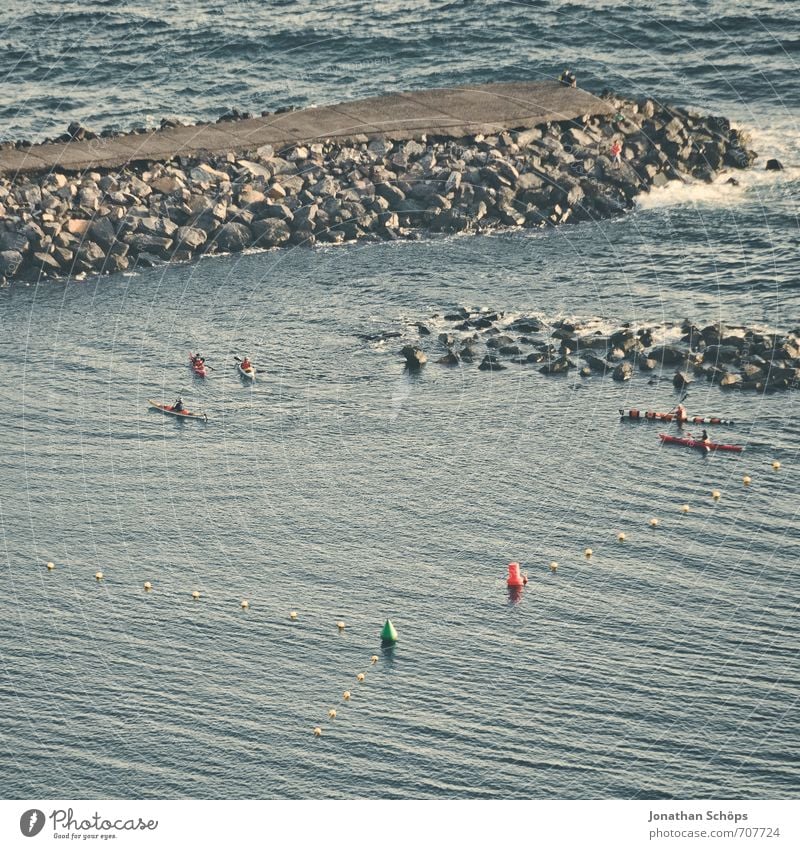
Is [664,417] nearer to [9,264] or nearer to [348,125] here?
[9,264]

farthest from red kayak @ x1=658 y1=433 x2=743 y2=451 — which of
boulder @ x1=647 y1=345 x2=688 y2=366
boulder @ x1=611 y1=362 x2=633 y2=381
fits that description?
boulder @ x1=647 y1=345 x2=688 y2=366

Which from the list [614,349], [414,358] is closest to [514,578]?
[414,358]

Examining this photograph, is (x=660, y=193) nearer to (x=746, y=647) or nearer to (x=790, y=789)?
(x=746, y=647)

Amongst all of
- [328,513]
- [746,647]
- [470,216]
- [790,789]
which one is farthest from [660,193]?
[790,789]

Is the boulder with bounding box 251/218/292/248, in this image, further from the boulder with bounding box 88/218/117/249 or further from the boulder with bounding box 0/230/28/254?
the boulder with bounding box 0/230/28/254

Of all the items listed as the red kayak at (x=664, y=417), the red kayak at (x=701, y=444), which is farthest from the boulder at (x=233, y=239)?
the red kayak at (x=701, y=444)
